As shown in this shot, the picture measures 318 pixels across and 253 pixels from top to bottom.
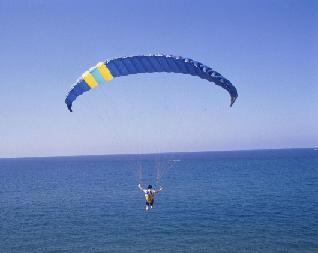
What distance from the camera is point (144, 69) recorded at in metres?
16.0

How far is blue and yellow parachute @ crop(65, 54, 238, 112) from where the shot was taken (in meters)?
15.0

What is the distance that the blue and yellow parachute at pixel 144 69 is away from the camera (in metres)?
15.0

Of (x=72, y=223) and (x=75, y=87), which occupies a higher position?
(x=75, y=87)

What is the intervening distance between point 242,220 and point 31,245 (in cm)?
2210

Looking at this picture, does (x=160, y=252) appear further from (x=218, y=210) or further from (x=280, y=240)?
(x=218, y=210)

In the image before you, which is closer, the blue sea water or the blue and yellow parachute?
the blue and yellow parachute

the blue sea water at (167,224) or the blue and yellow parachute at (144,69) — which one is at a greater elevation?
the blue and yellow parachute at (144,69)

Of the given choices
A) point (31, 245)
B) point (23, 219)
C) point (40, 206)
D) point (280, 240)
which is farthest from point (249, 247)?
point (40, 206)

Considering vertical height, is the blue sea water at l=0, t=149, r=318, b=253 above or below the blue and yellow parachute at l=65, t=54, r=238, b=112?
below

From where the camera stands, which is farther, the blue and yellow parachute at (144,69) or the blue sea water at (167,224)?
the blue sea water at (167,224)

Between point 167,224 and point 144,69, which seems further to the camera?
point 167,224

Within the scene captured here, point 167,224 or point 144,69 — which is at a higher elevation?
point 144,69

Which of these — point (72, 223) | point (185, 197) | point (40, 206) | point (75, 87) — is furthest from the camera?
point (185, 197)

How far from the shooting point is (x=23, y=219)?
44.6 metres
